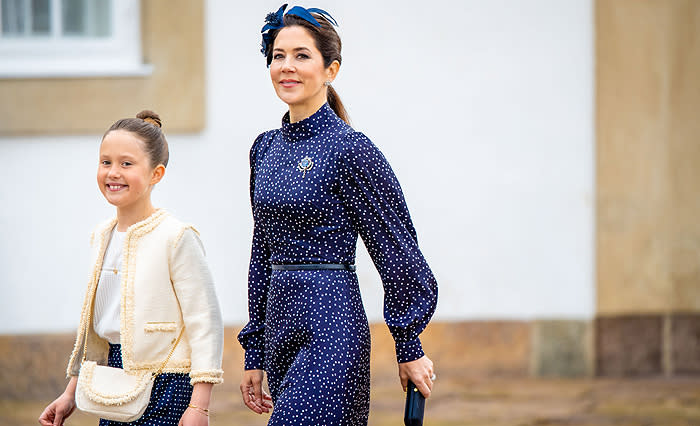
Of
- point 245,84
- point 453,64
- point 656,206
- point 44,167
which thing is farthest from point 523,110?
point 44,167

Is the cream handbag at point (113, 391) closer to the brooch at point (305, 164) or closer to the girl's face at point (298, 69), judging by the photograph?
the brooch at point (305, 164)

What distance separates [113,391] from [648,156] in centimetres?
508

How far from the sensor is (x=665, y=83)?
25.0 feet

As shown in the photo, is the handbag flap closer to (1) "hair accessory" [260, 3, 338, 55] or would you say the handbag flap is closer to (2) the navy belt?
(2) the navy belt

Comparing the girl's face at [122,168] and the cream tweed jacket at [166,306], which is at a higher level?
the girl's face at [122,168]

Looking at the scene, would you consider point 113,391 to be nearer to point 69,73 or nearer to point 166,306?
point 166,306

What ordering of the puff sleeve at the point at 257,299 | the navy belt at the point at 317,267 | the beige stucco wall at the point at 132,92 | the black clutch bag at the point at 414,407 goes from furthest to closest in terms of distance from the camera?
the beige stucco wall at the point at 132,92 < the puff sleeve at the point at 257,299 < the navy belt at the point at 317,267 < the black clutch bag at the point at 414,407

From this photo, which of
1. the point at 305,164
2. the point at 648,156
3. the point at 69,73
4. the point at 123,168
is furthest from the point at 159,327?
the point at 648,156

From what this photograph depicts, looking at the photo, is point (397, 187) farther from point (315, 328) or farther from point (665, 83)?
point (665, 83)

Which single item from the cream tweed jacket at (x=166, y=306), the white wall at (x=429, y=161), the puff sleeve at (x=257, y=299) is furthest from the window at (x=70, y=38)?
the cream tweed jacket at (x=166, y=306)

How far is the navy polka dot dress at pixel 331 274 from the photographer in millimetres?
3240

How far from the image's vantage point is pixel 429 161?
24.1ft

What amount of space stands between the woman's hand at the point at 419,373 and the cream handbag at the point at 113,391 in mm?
665

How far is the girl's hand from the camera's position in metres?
3.26
